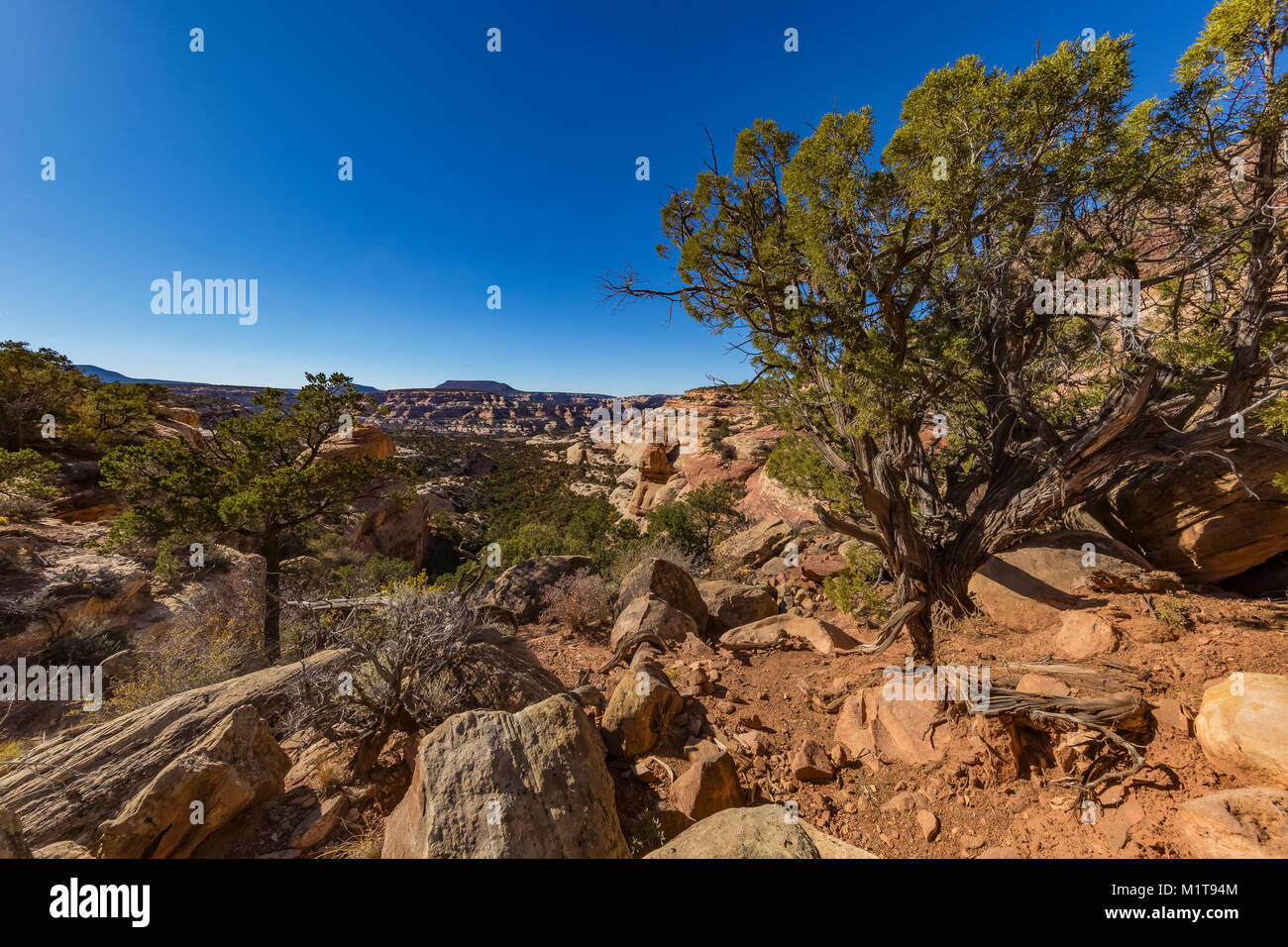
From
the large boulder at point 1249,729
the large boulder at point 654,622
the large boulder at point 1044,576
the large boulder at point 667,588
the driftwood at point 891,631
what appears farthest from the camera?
the large boulder at point 667,588

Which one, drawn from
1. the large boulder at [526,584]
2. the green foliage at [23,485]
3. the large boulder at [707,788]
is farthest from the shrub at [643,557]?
the green foliage at [23,485]

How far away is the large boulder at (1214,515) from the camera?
639 cm

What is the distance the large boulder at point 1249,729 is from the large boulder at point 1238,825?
46cm

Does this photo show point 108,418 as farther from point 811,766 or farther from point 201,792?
point 811,766

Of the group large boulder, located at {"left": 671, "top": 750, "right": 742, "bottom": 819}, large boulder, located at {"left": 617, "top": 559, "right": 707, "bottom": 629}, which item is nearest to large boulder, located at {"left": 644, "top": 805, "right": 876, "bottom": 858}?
large boulder, located at {"left": 671, "top": 750, "right": 742, "bottom": 819}

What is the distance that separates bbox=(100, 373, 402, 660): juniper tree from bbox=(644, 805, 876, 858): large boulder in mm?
9256

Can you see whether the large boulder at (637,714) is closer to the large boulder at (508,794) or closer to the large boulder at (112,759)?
the large boulder at (508,794)

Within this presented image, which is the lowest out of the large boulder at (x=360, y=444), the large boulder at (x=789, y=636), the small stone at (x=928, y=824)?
the small stone at (x=928, y=824)

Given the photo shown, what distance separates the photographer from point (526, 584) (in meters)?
8.94

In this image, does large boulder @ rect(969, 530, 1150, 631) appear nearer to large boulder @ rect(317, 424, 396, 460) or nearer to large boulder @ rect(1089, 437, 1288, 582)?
large boulder @ rect(1089, 437, 1288, 582)

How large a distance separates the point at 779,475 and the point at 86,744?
24.5ft
